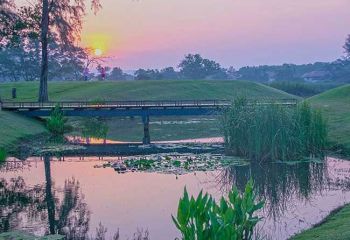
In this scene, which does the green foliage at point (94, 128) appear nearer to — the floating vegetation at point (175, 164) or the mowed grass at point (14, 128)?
the mowed grass at point (14, 128)

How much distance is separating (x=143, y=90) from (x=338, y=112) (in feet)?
110

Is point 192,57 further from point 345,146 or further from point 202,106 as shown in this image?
point 345,146

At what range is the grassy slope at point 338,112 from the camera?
33816 millimetres

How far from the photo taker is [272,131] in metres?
26.3

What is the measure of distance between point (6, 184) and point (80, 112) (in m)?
21.8

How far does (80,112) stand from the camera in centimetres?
4453

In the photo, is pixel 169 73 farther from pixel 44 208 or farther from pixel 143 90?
pixel 44 208

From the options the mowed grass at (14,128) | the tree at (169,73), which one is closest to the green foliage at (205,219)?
the mowed grass at (14,128)

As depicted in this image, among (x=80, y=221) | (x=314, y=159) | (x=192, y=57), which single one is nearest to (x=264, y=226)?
(x=80, y=221)

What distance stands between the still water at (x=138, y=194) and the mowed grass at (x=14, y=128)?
6.03 metres

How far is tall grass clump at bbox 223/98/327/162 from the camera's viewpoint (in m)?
26.5

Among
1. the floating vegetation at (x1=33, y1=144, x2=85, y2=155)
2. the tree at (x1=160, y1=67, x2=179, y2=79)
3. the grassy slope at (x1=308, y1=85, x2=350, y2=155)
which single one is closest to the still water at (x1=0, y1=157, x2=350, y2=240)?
the floating vegetation at (x1=33, y1=144, x2=85, y2=155)

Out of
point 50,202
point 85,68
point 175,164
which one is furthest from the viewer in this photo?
point 85,68

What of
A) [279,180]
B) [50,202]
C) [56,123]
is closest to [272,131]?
[279,180]
